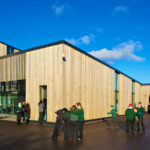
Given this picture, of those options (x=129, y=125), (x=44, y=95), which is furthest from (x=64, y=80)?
(x=129, y=125)

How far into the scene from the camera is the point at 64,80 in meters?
12.0

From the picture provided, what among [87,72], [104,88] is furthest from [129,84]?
[87,72]

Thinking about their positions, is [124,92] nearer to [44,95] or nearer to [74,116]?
[44,95]

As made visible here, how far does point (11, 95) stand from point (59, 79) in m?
8.83

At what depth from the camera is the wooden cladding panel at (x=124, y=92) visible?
1938cm

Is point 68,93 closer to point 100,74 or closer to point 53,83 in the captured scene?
point 53,83

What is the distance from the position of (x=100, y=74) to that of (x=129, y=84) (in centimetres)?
724

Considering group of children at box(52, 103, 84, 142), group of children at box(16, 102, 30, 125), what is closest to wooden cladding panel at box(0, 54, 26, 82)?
group of children at box(16, 102, 30, 125)

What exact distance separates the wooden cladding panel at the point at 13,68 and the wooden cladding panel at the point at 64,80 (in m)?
0.79

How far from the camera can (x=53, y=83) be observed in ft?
39.5

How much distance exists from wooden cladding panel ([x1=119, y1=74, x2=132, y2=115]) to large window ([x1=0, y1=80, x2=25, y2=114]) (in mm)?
10017

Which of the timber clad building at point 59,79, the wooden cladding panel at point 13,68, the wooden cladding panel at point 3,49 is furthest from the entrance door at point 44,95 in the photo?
the wooden cladding panel at point 3,49

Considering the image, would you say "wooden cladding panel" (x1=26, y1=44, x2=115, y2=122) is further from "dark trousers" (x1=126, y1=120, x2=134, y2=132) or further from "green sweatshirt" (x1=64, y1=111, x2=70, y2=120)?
"dark trousers" (x1=126, y1=120, x2=134, y2=132)

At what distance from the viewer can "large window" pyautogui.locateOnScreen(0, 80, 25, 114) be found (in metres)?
16.6
